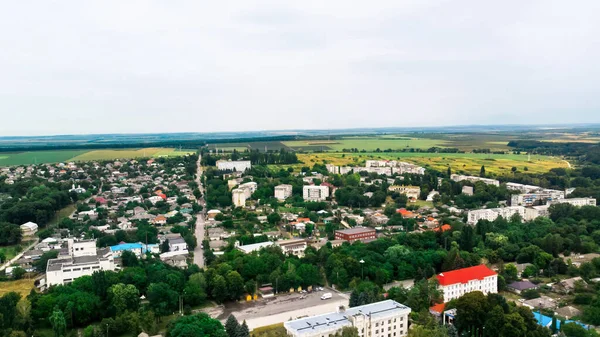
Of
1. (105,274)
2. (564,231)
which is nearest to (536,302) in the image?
(564,231)

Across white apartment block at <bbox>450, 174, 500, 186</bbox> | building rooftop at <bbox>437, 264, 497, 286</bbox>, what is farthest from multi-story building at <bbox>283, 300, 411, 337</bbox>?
white apartment block at <bbox>450, 174, 500, 186</bbox>

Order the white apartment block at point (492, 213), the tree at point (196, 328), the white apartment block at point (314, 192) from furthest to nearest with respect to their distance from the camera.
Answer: the white apartment block at point (314, 192) → the white apartment block at point (492, 213) → the tree at point (196, 328)

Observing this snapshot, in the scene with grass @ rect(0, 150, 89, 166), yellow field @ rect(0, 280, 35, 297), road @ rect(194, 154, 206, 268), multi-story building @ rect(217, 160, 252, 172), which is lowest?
road @ rect(194, 154, 206, 268)

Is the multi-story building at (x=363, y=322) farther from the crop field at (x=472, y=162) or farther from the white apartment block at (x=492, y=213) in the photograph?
the crop field at (x=472, y=162)

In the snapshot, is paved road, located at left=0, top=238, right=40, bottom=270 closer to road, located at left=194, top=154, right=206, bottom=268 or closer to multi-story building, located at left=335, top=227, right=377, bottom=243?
road, located at left=194, top=154, right=206, bottom=268

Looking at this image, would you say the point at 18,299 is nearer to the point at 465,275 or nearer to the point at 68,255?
the point at 68,255

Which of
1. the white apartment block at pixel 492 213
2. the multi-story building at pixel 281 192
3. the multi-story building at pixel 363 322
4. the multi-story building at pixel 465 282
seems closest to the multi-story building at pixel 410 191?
the white apartment block at pixel 492 213
